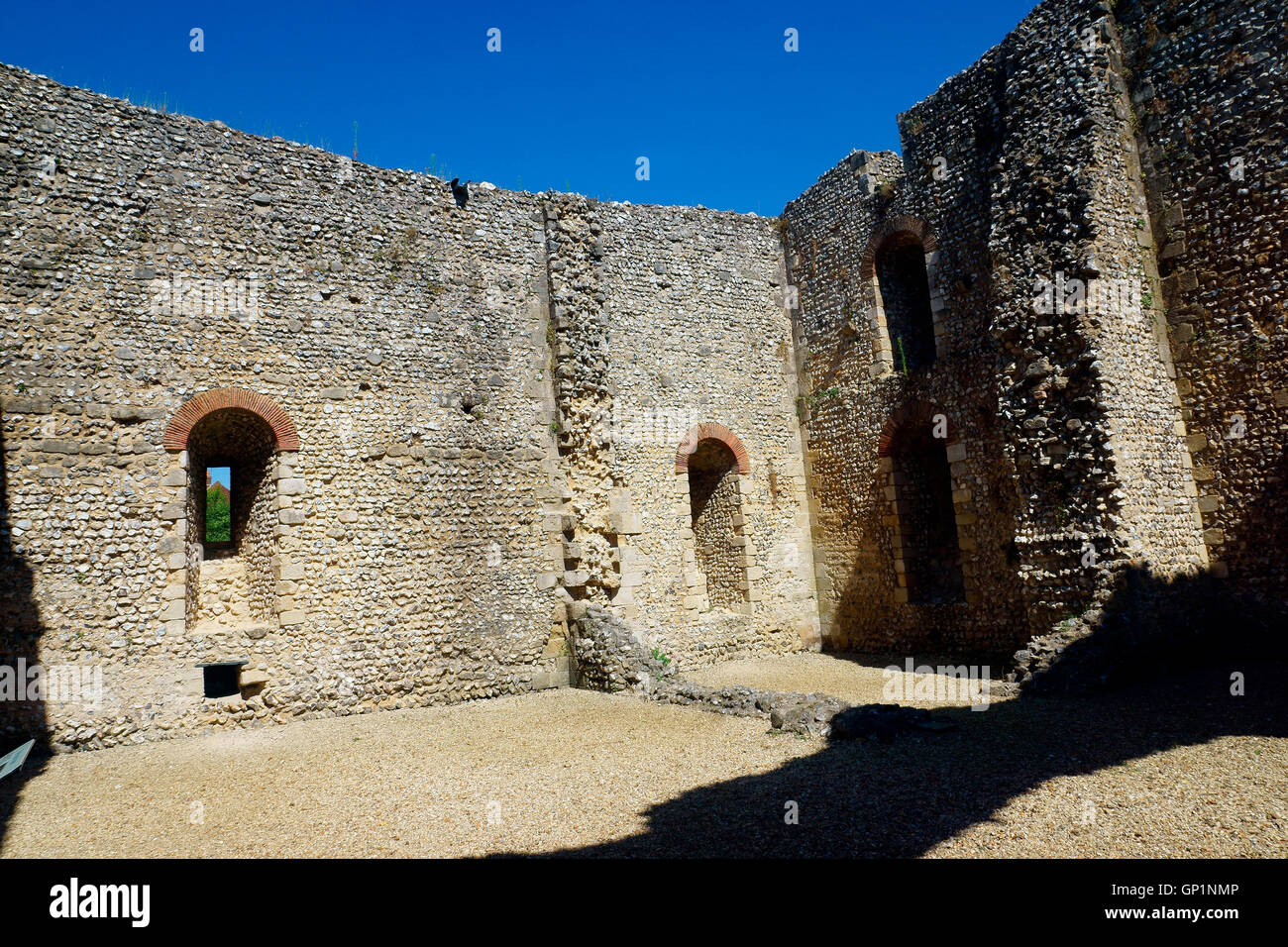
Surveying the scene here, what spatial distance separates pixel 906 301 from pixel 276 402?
9.72 metres

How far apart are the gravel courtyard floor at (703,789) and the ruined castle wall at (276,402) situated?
124 centimetres

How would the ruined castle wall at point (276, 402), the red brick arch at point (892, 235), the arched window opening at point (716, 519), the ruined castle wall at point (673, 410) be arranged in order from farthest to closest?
the arched window opening at point (716, 519) < the red brick arch at point (892, 235) < the ruined castle wall at point (673, 410) < the ruined castle wall at point (276, 402)

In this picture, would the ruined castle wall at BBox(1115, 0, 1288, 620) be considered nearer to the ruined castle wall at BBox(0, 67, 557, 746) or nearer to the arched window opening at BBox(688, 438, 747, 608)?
the arched window opening at BBox(688, 438, 747, 608)

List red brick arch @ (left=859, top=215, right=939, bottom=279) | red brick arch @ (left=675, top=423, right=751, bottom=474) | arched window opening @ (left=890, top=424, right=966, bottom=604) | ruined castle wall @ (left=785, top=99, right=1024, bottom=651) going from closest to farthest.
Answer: ruined castle wall @ (left=785, top=99, right=1024, bottom=651) → red brick arch @ (left=859, top=215, right=939, bottom=279) → arched window opening @ (left=890, top=424, right=966, bottom=604) → red brick arch @ (left=675, top=423, right=751, bottom=474)

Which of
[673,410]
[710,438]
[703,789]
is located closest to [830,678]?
[710,438]

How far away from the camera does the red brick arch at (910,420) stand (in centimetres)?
1127

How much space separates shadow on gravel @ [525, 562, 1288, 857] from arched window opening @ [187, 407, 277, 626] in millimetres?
5489

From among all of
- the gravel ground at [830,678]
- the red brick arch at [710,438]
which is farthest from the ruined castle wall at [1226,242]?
the red brick arch at [710,438]

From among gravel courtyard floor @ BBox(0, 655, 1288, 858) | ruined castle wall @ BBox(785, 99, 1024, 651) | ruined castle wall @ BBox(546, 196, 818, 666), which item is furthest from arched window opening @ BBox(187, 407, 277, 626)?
ruined castle wall @ BBox(785, 99, 1024, 651)

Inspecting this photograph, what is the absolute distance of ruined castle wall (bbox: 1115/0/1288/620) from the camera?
880cm

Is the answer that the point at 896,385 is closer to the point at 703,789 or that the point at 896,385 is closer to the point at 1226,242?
the point at 1226,242

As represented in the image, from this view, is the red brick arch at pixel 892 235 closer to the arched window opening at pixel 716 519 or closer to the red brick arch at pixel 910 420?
the red brick arch at pixel 910 420

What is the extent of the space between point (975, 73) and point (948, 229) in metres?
2.20

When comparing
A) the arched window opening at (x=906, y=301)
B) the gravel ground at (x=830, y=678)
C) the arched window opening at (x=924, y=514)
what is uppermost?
the arched window opening at (x=906, y=301)
